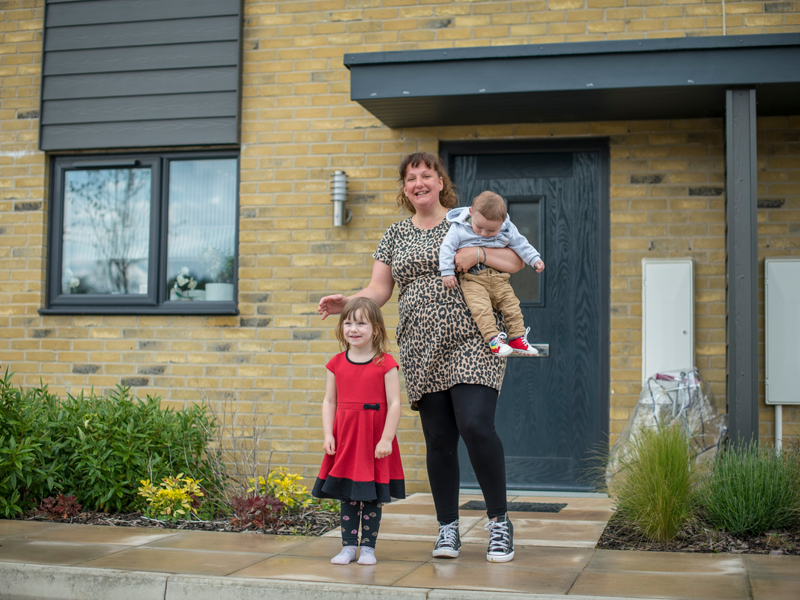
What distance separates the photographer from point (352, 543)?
3.67 m

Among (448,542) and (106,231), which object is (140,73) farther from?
(448,542)

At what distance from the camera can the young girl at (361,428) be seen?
11.7 ft

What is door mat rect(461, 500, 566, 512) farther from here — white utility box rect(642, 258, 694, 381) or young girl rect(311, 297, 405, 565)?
young girl rect(311, 297, 405, 565)

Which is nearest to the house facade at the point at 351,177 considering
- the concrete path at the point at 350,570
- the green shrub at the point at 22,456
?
the green shrub at the point at 22,456

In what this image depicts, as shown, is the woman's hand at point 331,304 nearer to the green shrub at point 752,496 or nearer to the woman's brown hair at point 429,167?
the woman's brown hair at point 429,167

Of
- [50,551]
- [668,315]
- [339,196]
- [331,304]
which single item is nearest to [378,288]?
[331,304]

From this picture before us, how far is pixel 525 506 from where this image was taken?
17.1 ft

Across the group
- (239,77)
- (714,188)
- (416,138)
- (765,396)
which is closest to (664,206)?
(714,188)

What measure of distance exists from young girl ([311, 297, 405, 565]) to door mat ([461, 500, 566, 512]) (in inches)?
62.4

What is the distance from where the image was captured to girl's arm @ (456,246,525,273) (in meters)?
3.56

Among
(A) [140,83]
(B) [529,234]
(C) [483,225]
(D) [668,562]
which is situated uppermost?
(A) [140,83]

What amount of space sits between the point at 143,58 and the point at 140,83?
197 millimetres

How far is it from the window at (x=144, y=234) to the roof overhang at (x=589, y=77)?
5.55ft

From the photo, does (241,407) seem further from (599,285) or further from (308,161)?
(599,285)
